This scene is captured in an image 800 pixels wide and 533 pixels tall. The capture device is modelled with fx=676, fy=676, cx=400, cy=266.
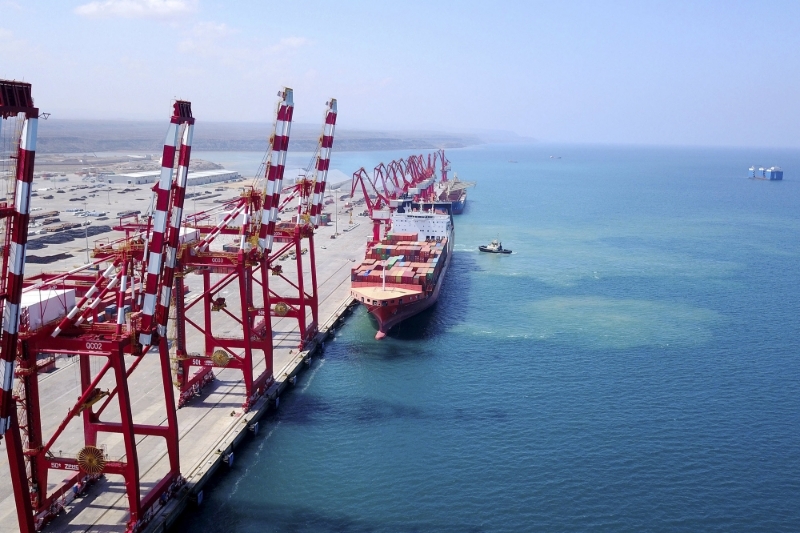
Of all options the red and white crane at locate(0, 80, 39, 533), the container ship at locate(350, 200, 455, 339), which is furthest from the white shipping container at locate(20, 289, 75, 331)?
the container ship at locate(350, 200, 455, 339)

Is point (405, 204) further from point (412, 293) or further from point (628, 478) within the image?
point (628, 478)

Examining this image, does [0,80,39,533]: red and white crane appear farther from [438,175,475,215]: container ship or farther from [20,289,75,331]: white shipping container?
[438,175,475,215]: container ship

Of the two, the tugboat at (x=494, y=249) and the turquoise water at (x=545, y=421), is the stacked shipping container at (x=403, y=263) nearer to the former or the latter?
the turquoise water at (x=545, y=421)

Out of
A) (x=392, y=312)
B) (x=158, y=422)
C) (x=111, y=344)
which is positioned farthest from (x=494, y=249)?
(x=111, y=344)

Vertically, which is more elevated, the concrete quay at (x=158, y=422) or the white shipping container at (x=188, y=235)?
the white shipping container at (x=188, y=235)

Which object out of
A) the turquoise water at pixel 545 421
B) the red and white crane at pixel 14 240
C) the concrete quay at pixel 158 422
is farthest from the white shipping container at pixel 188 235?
the red and white crane at pixel 14 240
